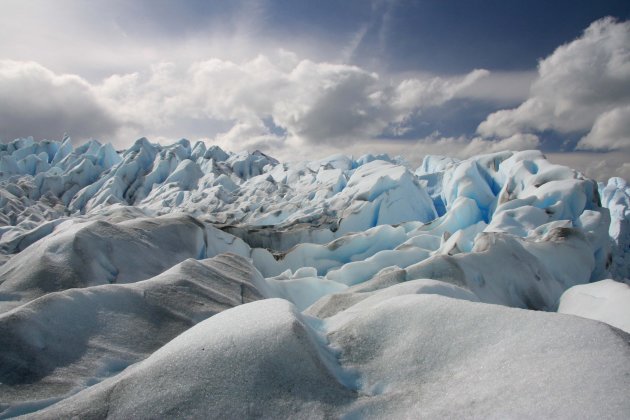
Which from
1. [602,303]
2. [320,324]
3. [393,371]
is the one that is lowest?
[602,303]

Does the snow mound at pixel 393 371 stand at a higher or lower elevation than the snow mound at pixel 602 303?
higher

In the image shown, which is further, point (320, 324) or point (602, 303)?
point (602, 303)

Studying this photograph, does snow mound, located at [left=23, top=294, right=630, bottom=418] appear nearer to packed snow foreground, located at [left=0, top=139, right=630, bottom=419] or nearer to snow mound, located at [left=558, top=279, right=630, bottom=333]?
packed snow foreground, located at [left=0, top=139, right=630, bottom=419]

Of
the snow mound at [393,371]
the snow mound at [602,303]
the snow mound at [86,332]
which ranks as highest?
the snow mound at [393,371]

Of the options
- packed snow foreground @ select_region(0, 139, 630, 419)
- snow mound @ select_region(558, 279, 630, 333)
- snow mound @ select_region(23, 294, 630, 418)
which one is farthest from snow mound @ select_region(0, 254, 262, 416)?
snow mound @ select_region(558, 279, 630, 333)

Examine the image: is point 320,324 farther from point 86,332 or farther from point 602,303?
point 602,303

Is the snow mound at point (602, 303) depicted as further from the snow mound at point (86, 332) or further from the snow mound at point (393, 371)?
the snow mound at point (86, 332)

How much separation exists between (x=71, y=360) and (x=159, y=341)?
89 cm

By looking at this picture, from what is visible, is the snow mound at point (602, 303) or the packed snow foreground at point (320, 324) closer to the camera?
the packed snow foreground at point (320, 324)

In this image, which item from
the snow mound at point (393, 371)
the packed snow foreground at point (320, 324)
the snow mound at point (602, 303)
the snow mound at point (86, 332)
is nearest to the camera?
the snow mound at point (393, 371)

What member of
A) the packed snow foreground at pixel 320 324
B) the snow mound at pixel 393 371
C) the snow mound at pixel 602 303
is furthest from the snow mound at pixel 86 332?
the snow mound at pixel 602 303

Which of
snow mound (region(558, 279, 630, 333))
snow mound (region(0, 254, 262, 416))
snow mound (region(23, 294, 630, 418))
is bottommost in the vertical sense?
snow mound (region(558, 279, 630, 333))

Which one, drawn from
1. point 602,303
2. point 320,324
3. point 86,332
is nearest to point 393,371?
point 320,324

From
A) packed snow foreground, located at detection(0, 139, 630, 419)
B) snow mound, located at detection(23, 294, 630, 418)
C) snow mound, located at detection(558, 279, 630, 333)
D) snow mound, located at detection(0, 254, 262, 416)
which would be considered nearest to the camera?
snow mound, located at detection(23, 294, 630, 418)
